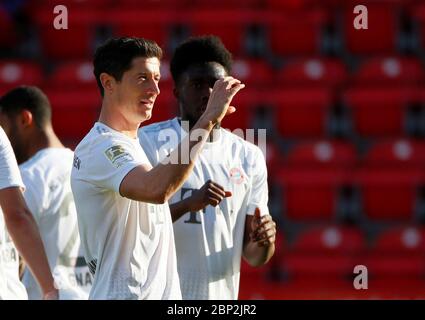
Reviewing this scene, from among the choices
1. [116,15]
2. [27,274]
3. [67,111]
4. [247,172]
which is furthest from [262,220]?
[116,15]

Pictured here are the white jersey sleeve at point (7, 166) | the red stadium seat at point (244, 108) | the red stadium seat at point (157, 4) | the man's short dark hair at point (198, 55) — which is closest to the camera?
the white jersey sleeve at point (7, 166)

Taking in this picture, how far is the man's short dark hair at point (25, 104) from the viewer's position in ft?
21.0

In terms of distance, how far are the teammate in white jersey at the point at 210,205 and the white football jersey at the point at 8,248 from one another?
789 mm

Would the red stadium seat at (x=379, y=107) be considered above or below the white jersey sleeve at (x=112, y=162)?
above

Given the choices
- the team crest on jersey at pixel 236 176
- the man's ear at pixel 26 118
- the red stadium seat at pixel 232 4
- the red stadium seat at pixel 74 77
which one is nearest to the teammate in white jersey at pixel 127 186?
the team crest on jersey at pixel 236 176

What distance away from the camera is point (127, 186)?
4.47 metres

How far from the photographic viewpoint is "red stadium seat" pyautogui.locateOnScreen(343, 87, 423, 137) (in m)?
10.8

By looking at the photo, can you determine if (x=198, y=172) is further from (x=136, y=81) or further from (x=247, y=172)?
(x=136, y=81)

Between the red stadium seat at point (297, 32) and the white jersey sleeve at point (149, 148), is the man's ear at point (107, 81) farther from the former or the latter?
the red stadium seat at point (297, 32)

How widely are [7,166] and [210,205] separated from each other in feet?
3.68

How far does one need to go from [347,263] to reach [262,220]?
14.8ft

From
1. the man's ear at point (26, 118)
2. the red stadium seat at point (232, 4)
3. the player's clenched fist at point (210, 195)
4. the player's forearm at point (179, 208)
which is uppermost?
the red stadium seat at point (232, 4)

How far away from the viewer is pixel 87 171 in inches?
182

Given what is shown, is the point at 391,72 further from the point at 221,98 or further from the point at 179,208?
the point at 221,98
